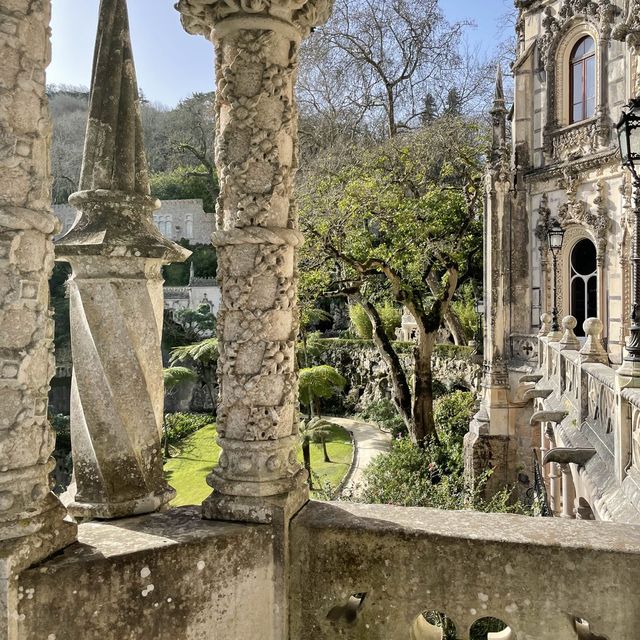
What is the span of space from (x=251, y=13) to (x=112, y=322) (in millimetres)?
1590

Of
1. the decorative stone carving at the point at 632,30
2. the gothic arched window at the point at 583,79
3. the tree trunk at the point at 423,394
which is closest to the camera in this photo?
the decorative stone carving at the point at 632,30

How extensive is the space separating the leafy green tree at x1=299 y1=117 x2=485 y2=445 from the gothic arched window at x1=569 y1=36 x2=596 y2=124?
11.7ft

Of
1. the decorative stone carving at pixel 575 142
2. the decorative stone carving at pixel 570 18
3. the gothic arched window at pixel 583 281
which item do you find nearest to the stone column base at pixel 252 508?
the gothic arched window at pixel 583 281

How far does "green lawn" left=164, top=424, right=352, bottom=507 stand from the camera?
1573cm

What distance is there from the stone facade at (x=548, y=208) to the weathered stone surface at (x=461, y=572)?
11.1m

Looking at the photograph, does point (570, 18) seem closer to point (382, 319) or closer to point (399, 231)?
point (399, 231)

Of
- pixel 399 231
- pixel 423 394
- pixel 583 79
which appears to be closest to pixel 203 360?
pixel 423 394

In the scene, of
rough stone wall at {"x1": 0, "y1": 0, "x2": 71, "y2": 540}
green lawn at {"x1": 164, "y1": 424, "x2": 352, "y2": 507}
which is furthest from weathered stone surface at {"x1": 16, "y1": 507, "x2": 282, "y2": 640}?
green lawn at {"x1": 164, "y1": 424, "x2": 352, "y2": 507}

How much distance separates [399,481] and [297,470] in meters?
10.0

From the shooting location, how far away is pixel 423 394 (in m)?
16.3

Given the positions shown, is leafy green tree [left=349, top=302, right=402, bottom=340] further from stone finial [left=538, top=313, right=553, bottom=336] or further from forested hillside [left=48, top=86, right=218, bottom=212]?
forested hillside [left=48, top=86, right=218, bottom=212]

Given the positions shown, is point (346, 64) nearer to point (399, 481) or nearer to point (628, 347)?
point (399, 481)

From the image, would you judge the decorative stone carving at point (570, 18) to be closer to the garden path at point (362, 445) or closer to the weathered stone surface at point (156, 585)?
the garden path at point (362, 445)

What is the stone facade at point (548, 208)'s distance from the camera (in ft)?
42.0
